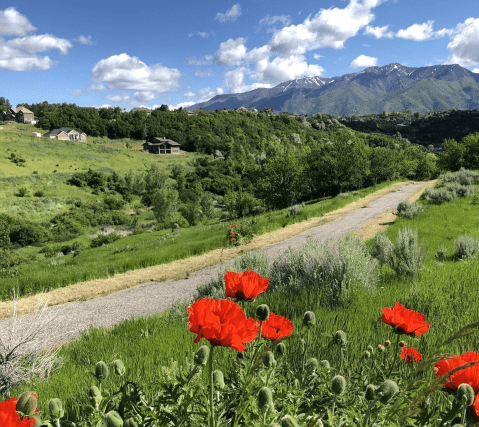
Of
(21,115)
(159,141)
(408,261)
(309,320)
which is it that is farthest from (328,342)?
(21,115)

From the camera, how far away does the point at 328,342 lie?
8.73 ft

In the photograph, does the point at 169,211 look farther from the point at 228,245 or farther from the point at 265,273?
the point at 265,273

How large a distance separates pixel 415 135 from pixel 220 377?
172m

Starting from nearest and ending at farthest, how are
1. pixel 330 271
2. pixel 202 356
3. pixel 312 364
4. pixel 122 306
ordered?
pixel 202 356 → pixel 312 364 → pixel 330 271 → pixel 122 306

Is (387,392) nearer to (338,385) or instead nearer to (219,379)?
(338,385)

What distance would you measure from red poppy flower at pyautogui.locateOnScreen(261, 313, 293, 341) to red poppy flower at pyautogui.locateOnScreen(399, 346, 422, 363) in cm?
84

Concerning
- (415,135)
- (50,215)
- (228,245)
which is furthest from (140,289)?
(415,135)

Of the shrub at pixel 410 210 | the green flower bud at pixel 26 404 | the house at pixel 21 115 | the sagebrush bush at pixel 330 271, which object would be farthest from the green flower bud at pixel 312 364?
the house at pixel 21 115

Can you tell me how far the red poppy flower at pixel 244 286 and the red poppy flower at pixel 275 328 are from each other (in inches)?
7.4

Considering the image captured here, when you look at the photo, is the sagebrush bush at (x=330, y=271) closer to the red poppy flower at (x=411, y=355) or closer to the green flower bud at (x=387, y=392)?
the red poppy flower at (x=411, y=355)

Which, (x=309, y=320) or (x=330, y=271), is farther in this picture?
(x=330, y=271)

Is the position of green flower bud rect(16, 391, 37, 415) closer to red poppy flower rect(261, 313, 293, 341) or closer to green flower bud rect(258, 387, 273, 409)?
green flower bud rect(258, 387, 273, 409)

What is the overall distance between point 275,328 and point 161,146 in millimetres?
104081

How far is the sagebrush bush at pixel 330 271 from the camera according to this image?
4191 millimetres
